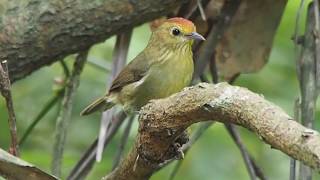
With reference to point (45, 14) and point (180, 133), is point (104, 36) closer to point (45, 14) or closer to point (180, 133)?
point (45, 14)

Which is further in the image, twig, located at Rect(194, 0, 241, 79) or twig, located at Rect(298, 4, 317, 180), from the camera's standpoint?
twig, located at Rect(194, 0, 241, 79)

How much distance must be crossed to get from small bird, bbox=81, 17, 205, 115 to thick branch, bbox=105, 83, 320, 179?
1.08 m

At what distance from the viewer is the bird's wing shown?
376 centimetres

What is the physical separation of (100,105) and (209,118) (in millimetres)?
1764

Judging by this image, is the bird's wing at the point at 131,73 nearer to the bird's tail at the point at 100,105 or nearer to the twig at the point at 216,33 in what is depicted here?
the bird's tail at the point at 100,105

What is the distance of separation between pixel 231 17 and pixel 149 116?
1.46 metres

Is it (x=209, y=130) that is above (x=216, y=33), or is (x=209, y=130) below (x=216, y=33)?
below

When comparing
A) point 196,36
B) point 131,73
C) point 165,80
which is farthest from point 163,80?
point 196,36

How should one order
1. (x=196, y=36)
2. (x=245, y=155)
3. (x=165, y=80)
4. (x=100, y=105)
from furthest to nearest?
(x=100, y=105), (x=165, y=80), (x=196, y=36), (x=245, y=155)

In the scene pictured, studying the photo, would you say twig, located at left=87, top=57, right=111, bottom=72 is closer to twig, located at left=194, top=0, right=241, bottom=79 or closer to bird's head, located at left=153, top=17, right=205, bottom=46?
bird's head, located at left=153, top=17, right=205, bottom=46

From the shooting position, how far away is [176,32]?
154 inches

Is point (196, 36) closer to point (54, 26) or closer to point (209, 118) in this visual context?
point (54, 26)

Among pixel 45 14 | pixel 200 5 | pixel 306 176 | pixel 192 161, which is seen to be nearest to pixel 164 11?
pixel 200 5

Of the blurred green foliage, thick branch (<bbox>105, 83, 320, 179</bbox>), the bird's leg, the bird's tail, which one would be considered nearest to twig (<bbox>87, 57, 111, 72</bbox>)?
the blurred green foliage
